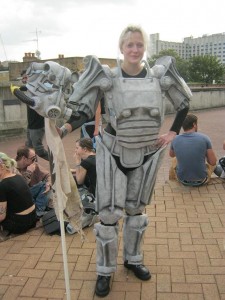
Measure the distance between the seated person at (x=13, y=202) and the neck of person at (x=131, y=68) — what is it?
1.76 m

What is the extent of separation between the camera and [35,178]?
4.62m

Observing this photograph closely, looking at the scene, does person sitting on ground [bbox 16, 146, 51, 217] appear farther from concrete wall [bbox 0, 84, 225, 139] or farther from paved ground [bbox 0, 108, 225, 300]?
concrete wall [bbox 0, 84, 225, 139]

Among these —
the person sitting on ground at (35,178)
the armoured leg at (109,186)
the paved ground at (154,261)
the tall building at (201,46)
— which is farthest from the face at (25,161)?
the tall building at (201,46)

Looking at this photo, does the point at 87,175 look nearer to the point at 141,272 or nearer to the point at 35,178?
the point at 35,178

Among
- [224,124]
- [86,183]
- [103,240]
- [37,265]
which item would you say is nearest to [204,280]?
[103,240]

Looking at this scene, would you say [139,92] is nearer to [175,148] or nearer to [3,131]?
[175,148]

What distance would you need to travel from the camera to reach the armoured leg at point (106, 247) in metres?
2.82

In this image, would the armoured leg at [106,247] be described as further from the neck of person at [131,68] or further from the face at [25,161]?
the face at [25,161]

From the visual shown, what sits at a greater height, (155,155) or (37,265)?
(155,155)

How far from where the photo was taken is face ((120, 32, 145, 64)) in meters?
2.55

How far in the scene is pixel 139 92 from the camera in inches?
99.1

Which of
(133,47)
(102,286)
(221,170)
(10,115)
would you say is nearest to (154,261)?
(102,286)

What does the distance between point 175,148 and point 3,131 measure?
6.06 metres

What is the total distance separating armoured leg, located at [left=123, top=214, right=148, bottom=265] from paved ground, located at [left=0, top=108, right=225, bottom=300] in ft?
0.59
